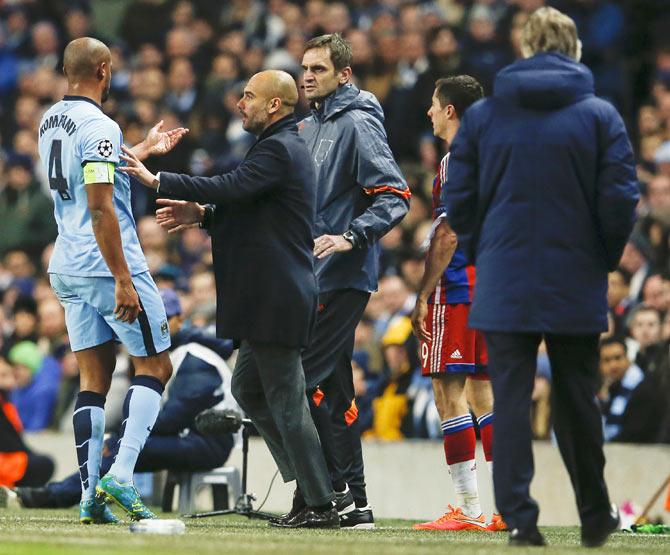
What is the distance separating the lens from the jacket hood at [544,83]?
266 inches

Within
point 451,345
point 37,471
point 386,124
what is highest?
point 386,124

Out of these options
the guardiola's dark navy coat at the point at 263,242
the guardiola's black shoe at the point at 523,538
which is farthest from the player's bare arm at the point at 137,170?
the guardiola's black shoe at the point at 523,538

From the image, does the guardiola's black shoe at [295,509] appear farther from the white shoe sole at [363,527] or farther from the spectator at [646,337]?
the spectator at [646,337]

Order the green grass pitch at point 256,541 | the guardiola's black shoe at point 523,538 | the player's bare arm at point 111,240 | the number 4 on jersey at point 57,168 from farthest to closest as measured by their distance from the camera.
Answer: the number 4 on jersey at point 57,168, the player's bare arm at point 111,240, the guardiola's black shoe at point 523,538, the green grass pitch at point 256,541

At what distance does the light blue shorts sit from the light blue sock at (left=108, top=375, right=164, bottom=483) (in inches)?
6.1

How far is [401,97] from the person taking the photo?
1645 centimetres

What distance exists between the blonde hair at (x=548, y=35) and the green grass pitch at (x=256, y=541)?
6.70 feet

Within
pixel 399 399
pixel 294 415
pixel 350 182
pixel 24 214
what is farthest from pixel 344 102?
pixel 24 214

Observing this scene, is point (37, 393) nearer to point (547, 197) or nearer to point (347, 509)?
point (347, 509)

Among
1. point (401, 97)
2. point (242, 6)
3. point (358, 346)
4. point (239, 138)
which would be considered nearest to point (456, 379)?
point (358, 346)

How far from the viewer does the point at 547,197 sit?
6723 mm

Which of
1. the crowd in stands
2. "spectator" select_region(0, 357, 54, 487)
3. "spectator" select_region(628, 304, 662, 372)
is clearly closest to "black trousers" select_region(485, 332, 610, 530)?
the crowd in stands

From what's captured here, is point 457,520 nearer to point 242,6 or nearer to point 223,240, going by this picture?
point 223,240

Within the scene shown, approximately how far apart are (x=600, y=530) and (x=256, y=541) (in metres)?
1.43
